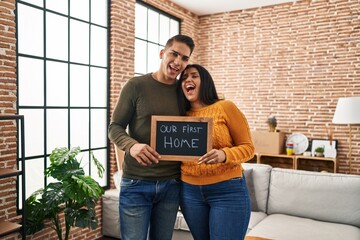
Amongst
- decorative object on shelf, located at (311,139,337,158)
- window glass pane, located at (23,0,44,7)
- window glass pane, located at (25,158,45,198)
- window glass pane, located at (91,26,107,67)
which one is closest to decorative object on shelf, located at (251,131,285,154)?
decorative object on shelf, located at (311,139,337,158)

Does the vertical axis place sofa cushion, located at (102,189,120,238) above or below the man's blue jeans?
below

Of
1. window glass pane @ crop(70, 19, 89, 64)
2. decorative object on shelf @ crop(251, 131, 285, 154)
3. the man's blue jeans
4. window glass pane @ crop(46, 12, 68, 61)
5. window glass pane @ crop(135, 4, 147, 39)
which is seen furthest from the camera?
decorative object on shelf @ crop(251, 131, 285, 154)

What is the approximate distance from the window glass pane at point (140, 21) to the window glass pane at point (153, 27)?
0.14m

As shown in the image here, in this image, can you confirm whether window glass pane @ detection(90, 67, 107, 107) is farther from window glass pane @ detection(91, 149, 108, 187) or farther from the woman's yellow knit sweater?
the woman's yellow knit sweater

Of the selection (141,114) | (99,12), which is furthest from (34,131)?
(141,114)

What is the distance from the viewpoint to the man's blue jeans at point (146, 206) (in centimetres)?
172

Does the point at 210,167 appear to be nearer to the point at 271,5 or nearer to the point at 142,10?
the point at 142,10

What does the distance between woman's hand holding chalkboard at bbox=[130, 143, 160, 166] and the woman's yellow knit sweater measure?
0.70 feet

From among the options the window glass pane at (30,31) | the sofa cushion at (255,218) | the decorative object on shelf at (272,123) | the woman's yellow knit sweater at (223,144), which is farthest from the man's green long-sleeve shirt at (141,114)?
the decorative object on shelf at (272,123)

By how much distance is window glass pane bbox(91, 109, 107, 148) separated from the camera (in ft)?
14.1

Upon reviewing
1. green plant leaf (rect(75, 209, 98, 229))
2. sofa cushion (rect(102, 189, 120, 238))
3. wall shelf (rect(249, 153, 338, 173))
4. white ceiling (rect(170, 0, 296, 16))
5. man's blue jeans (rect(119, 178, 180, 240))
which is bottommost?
sofa cushion (rect(102, 189, 120, 238))

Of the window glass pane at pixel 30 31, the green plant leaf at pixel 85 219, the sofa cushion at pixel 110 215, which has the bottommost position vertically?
the sofa cushion at pixel 110 215

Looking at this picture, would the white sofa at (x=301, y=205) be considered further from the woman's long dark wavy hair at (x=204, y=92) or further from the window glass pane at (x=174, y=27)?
the window glass pane at (x=174, y=27)

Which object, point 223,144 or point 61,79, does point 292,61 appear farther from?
point 223,144
